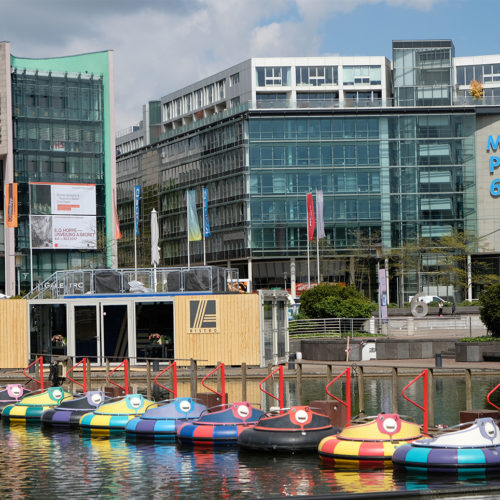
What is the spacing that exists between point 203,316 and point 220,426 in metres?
18.5

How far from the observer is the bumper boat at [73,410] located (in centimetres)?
3033

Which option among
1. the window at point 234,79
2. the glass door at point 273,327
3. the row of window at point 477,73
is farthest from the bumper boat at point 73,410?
the row of window at point 477,73

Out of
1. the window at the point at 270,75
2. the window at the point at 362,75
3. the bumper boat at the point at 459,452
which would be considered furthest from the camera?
the window at the point at 362,75

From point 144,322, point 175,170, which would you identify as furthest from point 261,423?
point 175,170

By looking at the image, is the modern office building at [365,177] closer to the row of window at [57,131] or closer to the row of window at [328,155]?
the row of window at [328,155]

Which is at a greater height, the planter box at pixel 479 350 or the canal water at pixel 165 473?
the planter box at pixel 479 350

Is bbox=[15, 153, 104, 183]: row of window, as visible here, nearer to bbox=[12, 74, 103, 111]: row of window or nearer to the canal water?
bbox=[12, 74, 103, 111]: row of window

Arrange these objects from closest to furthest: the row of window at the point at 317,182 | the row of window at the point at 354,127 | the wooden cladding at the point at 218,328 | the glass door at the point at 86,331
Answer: the wooden cladding at the point at 218,328 < the glass door at the point at 86,331 < the row of window at the point at 317,182 < the row of window at the point at 354,127

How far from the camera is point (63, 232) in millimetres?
94562

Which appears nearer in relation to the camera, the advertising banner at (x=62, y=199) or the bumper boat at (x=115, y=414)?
the bumper boat at (x=115, y=414)

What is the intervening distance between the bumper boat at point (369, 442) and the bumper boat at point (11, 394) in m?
14.6

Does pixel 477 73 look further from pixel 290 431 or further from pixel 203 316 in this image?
pixel 290 431

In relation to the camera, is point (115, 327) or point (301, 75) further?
point (301, 75)

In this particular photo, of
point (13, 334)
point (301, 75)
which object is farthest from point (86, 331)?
point (301, 75)
